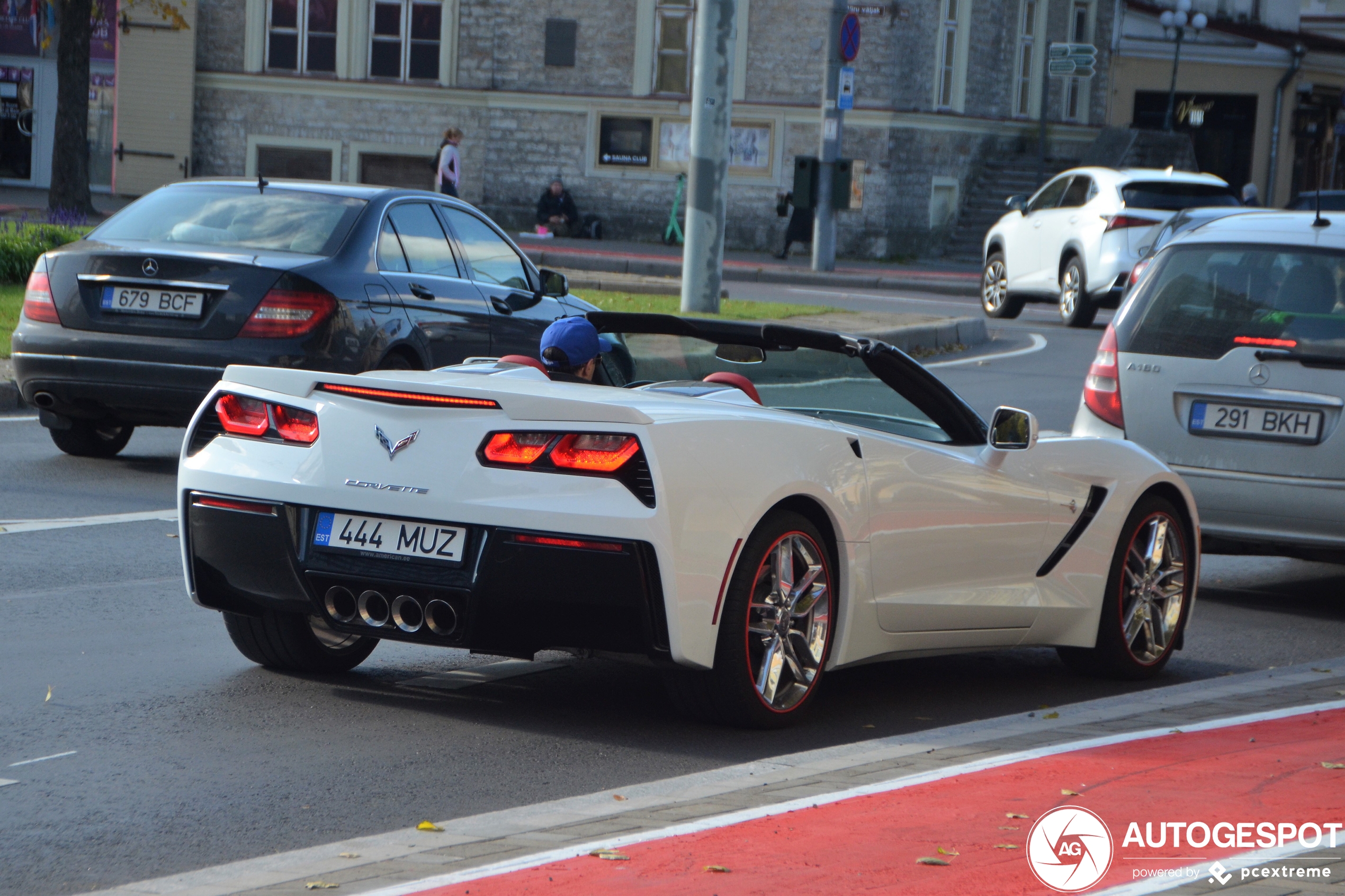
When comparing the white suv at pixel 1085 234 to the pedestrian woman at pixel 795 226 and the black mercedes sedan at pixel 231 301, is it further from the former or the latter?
the black mercedes sedan at pixel 231 301

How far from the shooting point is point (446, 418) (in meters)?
5.34

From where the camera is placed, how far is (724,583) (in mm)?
5297

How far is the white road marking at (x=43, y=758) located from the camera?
5.03 meters

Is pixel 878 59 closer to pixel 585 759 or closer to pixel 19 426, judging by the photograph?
pixel 19 426

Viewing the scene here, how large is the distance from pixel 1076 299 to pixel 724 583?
19.1 m

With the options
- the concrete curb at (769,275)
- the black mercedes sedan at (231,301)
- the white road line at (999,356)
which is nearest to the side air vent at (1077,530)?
the black mercedes sedan at (231,301)

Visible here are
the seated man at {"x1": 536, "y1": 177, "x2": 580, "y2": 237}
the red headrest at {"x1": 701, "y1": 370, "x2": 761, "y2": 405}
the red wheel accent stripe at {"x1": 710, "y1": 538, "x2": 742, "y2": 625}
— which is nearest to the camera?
the red wheel accent stripe at {"x1": 710, "y1": 538, "x2": 742, "y2": 625}

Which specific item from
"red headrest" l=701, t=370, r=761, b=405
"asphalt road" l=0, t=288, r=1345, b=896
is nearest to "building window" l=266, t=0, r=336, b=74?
"asphalt road" l=0, t=288, r=1345, b=896

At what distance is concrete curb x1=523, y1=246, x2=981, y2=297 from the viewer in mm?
29109

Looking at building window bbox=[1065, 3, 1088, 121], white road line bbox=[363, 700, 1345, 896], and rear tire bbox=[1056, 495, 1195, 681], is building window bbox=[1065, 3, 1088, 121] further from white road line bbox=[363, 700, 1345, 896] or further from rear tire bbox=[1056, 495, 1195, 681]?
white road line bbox=[363, 700, 1345, 896]

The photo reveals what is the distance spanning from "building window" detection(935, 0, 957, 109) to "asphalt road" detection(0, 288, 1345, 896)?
28.2 meters

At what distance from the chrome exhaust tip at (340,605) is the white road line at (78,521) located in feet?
11.5

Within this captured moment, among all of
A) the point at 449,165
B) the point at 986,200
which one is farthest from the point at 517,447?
the point at 986,200

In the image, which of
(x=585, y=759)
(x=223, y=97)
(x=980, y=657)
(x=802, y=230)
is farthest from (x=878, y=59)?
(x=585, y=759)
